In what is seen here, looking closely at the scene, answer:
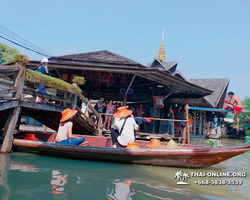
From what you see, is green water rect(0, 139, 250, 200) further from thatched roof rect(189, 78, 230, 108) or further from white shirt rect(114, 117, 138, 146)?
thatched roof rect(189, 78, 230, 108)

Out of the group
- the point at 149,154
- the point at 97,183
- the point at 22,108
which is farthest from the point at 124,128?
the point at 22,108

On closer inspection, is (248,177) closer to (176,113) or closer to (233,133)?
(176,113)

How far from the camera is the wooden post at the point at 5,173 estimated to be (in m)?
2.87

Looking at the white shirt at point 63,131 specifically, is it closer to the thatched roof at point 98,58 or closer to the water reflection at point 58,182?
the water reflection at point 58,182

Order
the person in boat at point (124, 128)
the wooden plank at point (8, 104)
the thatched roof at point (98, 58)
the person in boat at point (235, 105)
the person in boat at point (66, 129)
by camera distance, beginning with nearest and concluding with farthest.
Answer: the wooden plank at point (8, 104) → the person in boat at point (124, 128) → the person in boat at point (66, 129) → the person in boat at point (235, 105) → the thatched roof at point (98, 58)

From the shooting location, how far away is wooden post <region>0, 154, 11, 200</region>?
2.87 metres

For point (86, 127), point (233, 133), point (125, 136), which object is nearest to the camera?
A: point (125, 136)

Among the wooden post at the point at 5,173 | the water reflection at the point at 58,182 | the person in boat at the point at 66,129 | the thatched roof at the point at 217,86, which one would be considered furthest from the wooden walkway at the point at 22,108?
the thatched roof at the point at 217,86

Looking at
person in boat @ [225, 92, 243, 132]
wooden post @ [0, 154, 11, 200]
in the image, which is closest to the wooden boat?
wooden post @ [0, 154, 11, 200]

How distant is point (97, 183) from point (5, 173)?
5.26ft

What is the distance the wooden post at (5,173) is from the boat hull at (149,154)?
68cm

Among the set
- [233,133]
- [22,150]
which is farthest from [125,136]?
[233,133]

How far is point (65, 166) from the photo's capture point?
4676 mm

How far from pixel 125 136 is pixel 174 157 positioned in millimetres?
1277
